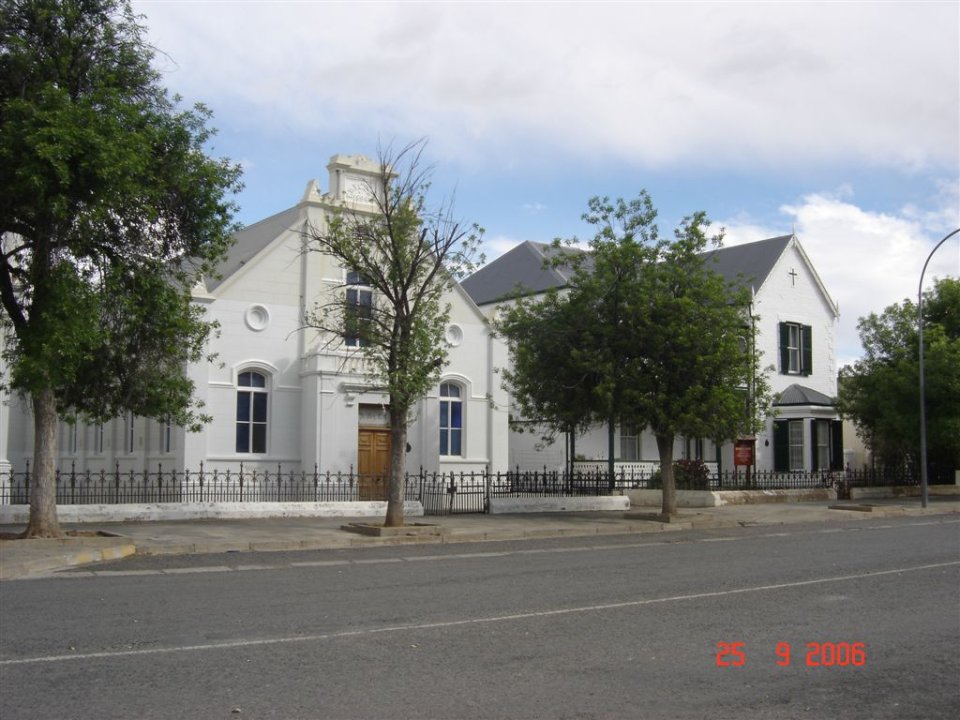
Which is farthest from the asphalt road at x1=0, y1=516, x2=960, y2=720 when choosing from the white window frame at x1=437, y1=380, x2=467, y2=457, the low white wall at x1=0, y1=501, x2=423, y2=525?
the white window frame at x1=437, y1=380, x2=467, y2=457

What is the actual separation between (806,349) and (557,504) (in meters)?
17.9

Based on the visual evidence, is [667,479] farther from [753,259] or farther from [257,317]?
[753,259]

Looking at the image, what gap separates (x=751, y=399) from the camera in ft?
77.3

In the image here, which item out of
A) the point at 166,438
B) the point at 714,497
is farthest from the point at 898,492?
the point at 166,438

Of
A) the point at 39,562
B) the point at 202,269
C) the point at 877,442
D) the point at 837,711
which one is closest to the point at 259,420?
the point at 202,269

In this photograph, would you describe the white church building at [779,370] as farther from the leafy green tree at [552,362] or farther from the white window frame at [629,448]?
the leafy green tree at [552,362]

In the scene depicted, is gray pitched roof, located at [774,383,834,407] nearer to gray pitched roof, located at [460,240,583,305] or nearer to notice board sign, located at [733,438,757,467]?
notice board sign, located at [733,438,757,467]

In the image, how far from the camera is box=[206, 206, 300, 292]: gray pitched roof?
1065 inches

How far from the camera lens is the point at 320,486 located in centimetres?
2516

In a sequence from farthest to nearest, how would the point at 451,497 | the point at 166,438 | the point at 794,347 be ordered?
the point at 794,347, the point at 166,438, the point at 451,497

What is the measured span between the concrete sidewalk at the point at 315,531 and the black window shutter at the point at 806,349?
11.4 meters

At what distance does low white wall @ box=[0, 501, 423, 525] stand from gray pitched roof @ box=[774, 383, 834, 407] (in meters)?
19.1

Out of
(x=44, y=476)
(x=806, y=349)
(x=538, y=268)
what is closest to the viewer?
(x=44, y=476)

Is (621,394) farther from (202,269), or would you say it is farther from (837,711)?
(837,711)
